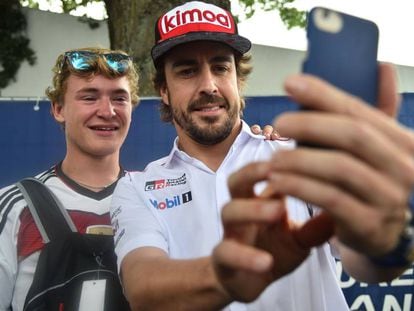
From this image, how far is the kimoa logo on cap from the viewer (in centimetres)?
240

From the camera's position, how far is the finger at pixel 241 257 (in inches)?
37.3

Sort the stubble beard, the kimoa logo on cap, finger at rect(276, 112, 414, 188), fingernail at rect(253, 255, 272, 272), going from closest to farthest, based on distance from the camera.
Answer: finger at rect(276, 112, 414, 188)
fingernail at rect(253, 255, 272, 272)
the stubble beard
the kimoa logo on cap

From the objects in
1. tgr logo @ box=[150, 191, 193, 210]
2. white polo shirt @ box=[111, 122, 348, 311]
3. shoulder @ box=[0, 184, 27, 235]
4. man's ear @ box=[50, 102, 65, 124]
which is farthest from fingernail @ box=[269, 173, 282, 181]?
man's ear @ box=[50, 102, 65, 124]

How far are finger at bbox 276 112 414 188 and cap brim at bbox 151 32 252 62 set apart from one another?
1.50 m

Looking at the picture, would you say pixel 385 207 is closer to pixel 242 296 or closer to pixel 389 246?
pixel 389 246

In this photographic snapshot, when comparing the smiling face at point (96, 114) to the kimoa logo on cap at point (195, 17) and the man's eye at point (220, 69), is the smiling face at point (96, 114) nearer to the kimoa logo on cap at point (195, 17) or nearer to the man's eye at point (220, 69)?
the kimoa logo on cap at point (195, 17)

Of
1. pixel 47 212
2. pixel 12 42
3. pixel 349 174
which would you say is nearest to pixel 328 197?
pixel 349 174

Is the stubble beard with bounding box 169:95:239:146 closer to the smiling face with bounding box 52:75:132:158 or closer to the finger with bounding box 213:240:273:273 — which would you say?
the smiling face with bounding box 52:75:132:158

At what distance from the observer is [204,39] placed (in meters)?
2.30

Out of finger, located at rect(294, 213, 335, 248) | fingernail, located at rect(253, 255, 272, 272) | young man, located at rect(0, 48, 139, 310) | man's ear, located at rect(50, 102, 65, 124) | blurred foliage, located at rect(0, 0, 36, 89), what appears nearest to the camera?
fingernail, located at rect(253, 255, 272, 272)

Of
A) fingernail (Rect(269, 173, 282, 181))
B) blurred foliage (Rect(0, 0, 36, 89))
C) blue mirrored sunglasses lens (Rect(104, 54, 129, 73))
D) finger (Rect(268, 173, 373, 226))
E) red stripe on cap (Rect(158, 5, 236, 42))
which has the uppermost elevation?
blurred foliage (Rect(0, 0, 36, 89))

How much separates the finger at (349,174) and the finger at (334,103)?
0.18ft

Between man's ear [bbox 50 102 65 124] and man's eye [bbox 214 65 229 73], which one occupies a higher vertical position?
man's eye [bbox 214 65 229 73]

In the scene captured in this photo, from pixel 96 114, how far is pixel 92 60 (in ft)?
0.79
